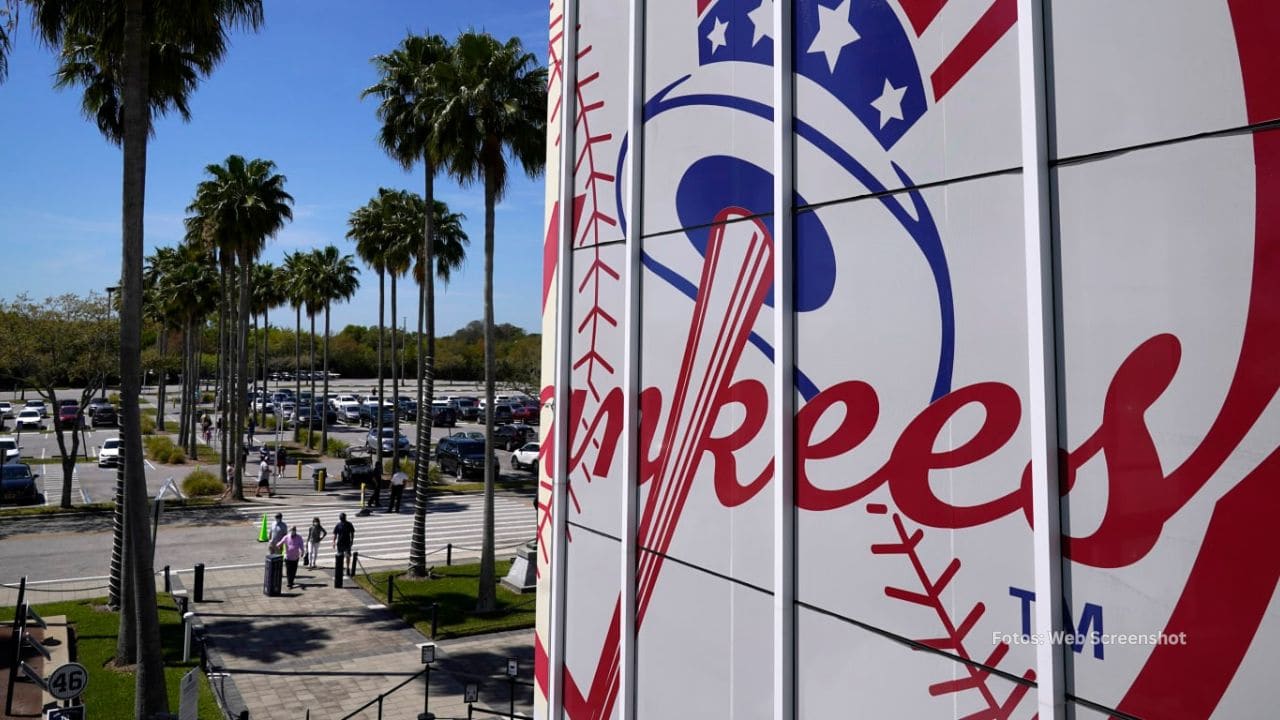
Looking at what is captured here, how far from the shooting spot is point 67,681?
9266mm

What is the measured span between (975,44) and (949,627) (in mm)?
2846

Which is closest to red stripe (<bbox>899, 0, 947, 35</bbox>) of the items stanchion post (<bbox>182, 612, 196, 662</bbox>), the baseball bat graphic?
the baseball bat graphic

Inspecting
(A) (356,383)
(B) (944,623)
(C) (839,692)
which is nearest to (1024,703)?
(B) (944,623)

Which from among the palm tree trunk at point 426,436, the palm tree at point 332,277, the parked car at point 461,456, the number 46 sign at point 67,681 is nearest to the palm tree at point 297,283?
the palm tree at point 332,277

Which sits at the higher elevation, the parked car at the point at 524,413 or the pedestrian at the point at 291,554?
the parked car at the point at 524,413

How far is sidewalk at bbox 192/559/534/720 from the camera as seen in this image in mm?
13031

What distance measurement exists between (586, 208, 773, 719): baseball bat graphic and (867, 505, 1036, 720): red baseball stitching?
65.2 inches

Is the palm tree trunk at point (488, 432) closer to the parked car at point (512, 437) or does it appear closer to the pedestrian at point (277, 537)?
the pedestrian at point (277, 537)

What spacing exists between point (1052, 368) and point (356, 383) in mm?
110362

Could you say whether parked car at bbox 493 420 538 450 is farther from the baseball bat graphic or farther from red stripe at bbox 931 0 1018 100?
red stripe at bbox 931 0 1018 100

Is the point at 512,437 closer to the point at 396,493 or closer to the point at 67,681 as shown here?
the point at 396,493

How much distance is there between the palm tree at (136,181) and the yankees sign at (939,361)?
27.0 feet

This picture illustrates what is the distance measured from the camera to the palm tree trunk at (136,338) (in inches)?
465

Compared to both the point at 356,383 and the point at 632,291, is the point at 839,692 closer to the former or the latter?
the point at 632,291
